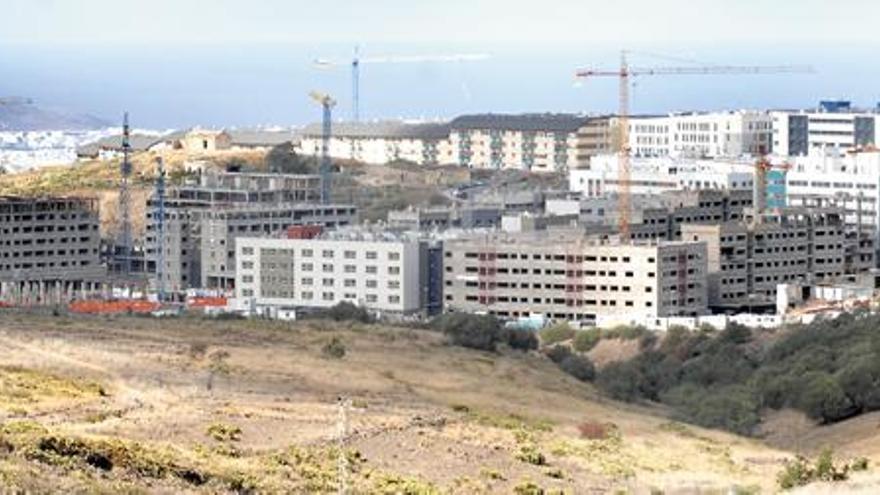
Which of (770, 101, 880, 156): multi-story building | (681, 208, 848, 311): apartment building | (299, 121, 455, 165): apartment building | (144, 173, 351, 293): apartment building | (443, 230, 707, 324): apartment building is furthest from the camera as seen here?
(299, 121, 455, 165): apartment building

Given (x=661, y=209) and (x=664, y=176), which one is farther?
(x=664, y=176)

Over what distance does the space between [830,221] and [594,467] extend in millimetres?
55427

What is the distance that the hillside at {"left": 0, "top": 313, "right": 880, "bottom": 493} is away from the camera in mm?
29234

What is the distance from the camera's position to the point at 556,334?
69750 mm

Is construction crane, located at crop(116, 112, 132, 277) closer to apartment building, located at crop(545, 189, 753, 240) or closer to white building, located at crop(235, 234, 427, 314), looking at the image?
white building, located at crop(235, 234, 427, 314)

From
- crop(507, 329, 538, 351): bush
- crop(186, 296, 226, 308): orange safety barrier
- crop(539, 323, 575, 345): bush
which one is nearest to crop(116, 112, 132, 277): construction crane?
crop(186, 296, 226, 308): orange safety barrier

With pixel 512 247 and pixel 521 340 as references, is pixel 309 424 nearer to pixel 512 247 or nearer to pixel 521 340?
pixel 521 340

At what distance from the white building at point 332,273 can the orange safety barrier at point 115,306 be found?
3.75 m

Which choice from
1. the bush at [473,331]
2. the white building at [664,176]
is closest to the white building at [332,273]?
the bush at [473,331]

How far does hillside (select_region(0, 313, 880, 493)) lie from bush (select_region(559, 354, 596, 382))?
5982mm

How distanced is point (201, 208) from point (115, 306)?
23588 mm

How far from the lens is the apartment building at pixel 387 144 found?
136 meters

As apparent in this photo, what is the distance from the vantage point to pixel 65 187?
111625 millimetres

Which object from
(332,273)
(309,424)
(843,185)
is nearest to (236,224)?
(332,273)
